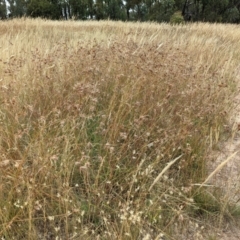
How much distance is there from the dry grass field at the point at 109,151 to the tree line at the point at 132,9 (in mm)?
15527

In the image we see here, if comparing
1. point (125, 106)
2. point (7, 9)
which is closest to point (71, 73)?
point (125, 106)

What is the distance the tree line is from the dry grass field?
50.9ft

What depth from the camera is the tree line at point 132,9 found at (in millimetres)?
22875

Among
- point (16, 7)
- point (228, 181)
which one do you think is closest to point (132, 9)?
point (16, 7)

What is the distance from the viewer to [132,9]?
34094 millimetres

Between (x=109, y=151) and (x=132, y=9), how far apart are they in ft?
116

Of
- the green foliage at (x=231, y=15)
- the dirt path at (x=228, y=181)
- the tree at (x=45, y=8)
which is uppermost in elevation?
the tree at (x=45, y=8)

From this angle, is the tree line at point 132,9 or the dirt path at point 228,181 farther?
the tree line at point 132,9

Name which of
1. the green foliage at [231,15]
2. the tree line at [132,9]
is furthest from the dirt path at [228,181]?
the green foliage at [231,15]

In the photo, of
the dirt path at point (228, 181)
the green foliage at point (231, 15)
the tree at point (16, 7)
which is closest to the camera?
the dirt path at point (228, 181)

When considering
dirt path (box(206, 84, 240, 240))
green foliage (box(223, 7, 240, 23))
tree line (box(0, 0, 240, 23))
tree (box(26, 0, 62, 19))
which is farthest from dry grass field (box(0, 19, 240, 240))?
tree (box(26, 0, 62, 19))

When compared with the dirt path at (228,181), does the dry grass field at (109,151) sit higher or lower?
higher

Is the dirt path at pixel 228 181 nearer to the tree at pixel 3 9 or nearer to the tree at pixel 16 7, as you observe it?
the tree at pixel 3 9

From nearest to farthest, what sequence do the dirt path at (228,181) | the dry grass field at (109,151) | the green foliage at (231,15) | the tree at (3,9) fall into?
the dry grass field at (109,151) → the dirt path at (228,181) → the green foliage at (231,15) → the tree at (3,9)
